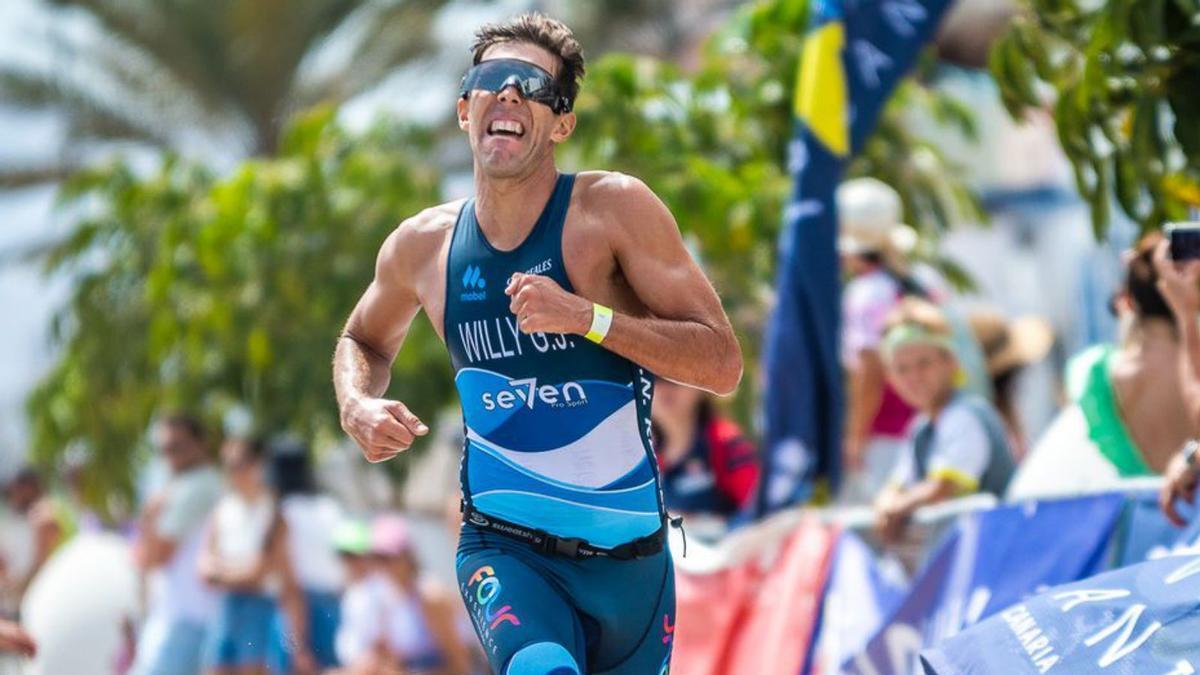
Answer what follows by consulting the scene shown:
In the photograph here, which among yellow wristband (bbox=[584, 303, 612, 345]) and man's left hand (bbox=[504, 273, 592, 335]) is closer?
man's left hand (bbox=[504, 273, 592, 335])

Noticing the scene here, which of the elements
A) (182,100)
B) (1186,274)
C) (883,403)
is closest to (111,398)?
(182,100)

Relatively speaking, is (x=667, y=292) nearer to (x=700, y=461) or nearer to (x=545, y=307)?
(x=545, y=307)

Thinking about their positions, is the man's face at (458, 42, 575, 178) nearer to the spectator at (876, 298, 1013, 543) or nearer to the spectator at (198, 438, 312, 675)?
the spectator at (876, 298, 1013, 543)

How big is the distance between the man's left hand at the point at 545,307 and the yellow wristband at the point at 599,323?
0.03 metres

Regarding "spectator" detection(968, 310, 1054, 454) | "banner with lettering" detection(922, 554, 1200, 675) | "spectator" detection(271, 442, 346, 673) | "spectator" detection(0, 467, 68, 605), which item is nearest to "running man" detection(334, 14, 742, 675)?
"banner with lettering" detection(922, 554, 1200, 675)

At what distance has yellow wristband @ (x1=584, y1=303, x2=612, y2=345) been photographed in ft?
14.5

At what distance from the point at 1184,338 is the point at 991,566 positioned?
1150mm

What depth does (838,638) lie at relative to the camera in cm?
733

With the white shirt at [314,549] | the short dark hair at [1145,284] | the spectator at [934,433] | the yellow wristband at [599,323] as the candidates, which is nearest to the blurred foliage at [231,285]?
the white shirt at [314,549]

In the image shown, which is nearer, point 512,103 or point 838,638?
point 512,103

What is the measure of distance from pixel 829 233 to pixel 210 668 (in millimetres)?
4477

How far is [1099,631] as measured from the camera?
504cm

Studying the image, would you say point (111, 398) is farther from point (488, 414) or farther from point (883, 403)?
point (488, 414)

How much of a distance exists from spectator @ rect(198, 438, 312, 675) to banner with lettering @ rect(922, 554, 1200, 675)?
20.1ft
